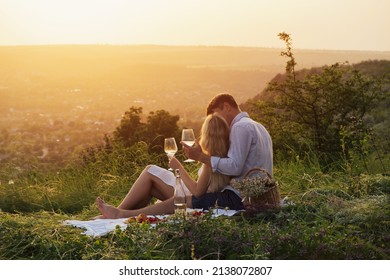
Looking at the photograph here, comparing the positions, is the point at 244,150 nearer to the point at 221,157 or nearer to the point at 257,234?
the point at 221,157

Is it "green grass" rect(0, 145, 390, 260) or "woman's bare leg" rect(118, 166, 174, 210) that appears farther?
"woman's bare leg" rect(118, 166, 174, 210)

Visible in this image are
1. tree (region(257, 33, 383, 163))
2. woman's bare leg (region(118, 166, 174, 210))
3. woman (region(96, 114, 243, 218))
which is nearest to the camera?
woman (region(96, 114, 243, 218))

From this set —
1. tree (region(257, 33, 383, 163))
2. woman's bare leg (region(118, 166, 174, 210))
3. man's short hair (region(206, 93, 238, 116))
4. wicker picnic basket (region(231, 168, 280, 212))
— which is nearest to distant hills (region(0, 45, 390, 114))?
tree (region(257, 33, 383, 163))

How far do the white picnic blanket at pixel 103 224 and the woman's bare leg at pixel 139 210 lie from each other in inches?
5.2

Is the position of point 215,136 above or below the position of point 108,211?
above

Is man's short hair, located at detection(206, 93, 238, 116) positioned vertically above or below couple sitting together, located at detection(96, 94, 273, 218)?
above

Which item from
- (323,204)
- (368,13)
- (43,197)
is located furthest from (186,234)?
(368,13)

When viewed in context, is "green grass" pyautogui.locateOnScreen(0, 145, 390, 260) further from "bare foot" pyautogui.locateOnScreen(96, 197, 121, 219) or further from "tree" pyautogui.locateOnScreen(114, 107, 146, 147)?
"tree" pyautogui.locateOnScreen(114, 107, 146, 147)

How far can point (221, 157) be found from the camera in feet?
18.8

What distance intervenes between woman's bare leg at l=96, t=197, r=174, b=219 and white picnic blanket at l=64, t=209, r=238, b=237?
0.44 ft

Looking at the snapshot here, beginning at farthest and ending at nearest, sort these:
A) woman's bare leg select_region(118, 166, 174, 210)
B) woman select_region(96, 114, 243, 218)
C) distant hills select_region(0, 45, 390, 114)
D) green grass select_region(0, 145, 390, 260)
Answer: distant hills select_region(0, 45, 390, 114), woman's bare leg select_region(118, 166, 174, 210), woman select_region(96, 114, 243, 218), green grass select_region(0, 145, 390, 260)

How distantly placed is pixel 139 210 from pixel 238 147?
0.97 meters

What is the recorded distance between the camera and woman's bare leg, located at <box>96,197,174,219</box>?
19.4 ft

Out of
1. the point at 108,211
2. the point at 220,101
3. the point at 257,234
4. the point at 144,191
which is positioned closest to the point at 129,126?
the point at 144,191
